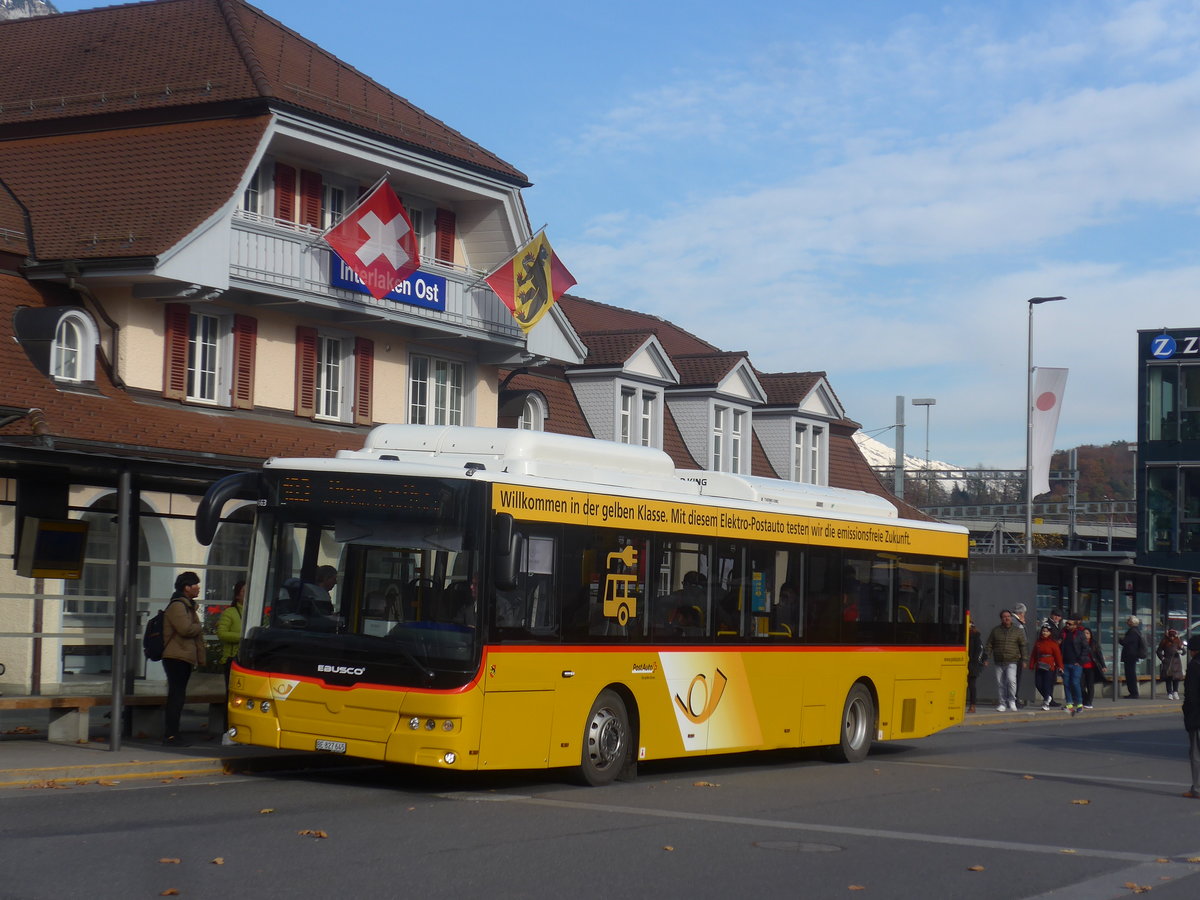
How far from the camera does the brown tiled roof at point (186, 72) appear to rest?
28312 millimetres

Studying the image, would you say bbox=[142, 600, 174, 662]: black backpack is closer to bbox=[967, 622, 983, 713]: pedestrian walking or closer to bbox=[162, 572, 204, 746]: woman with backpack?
bbox=[162, 572, 204, 746]: woman with backpack

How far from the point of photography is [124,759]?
49.4ft

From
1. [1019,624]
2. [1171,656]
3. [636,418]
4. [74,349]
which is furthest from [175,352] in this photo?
[1171,656]

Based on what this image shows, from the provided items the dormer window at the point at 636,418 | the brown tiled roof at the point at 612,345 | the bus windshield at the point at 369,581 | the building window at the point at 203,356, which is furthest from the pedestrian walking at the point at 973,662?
the bus windshield at the point at 369,581

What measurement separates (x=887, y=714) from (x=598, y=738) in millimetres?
5988

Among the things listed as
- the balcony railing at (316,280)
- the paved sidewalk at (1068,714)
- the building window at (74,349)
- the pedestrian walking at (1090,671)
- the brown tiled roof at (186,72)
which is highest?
the brown tiled roof at (186,72)

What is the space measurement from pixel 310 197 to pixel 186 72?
3.11 m

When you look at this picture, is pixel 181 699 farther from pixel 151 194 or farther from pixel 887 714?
pixel 151 194

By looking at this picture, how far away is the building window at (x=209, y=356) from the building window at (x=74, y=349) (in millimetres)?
1620

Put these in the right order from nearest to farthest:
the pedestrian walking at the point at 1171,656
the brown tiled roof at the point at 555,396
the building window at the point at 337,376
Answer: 1. the building window at the point at 337,376
2. the brown tiled roof at the point at 555,396
3. the pedestrian walking at the point at 1171,656

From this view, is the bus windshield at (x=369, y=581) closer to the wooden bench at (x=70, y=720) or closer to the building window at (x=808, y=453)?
the wooden bench at (x=70, y=720)

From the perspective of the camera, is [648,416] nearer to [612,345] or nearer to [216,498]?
[612,345]

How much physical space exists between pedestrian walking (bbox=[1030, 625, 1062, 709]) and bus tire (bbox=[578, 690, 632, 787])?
731 inches

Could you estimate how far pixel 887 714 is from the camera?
19.9 metres
